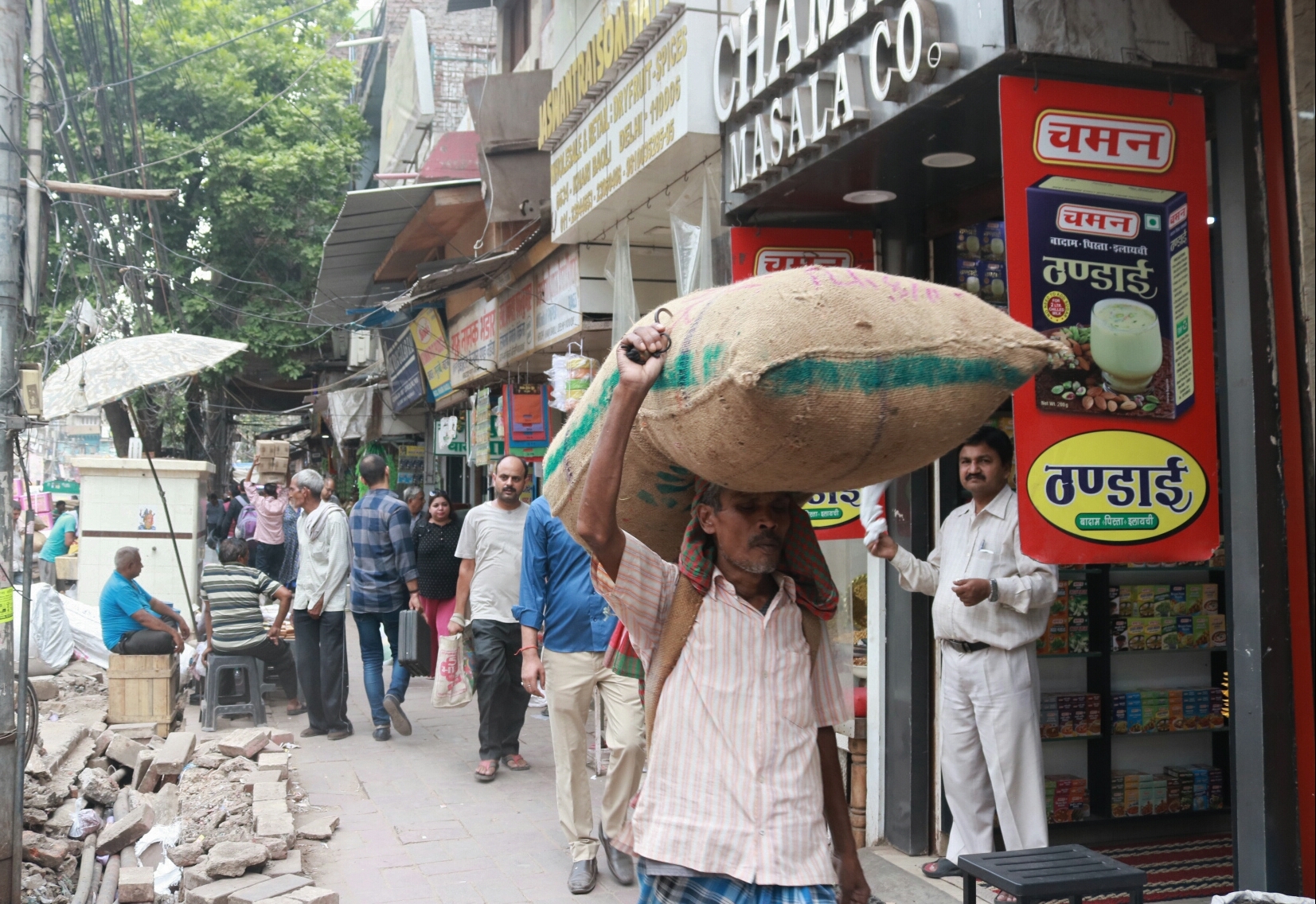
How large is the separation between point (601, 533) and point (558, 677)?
292 centimetres

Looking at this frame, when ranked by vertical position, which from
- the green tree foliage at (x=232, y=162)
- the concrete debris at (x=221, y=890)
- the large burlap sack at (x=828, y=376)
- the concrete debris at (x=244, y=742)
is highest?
the green tree foliage at (x=232, y=162)

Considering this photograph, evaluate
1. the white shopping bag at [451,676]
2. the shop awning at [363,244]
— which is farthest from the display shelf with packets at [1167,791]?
the shop awning at [363,244]

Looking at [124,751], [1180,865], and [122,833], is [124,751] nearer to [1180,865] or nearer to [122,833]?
[122,833]

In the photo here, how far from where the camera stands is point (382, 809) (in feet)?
20.9

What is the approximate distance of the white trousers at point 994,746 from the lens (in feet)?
14.4

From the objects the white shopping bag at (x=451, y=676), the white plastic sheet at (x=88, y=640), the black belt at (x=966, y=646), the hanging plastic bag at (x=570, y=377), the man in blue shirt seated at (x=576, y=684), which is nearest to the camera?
the black belt at (x=966, y=646)

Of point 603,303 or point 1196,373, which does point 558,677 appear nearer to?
point 1196,373

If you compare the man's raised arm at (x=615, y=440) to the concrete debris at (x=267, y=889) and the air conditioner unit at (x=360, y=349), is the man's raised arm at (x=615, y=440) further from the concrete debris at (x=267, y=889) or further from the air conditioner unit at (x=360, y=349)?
the air conditioner unit at (x=360, y=349)

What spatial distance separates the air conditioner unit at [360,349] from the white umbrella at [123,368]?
13180 millimetres

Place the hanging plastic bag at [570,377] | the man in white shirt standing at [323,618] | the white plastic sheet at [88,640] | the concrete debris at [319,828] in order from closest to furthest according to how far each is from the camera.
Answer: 1. the concrete debris at [319,828]
2. the hanging plastic bag at [570,377]
3. the man in white shirt standing at [323,618]
4. the white plastic sheet at [88,640]

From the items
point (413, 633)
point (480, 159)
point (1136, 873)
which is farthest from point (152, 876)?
point (480, 159)

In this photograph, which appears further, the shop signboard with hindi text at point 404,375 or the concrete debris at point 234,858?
the shop signboard with hindi text at point 404,375

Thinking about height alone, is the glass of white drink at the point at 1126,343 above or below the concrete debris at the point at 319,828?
above

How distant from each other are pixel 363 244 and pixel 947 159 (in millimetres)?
8675
